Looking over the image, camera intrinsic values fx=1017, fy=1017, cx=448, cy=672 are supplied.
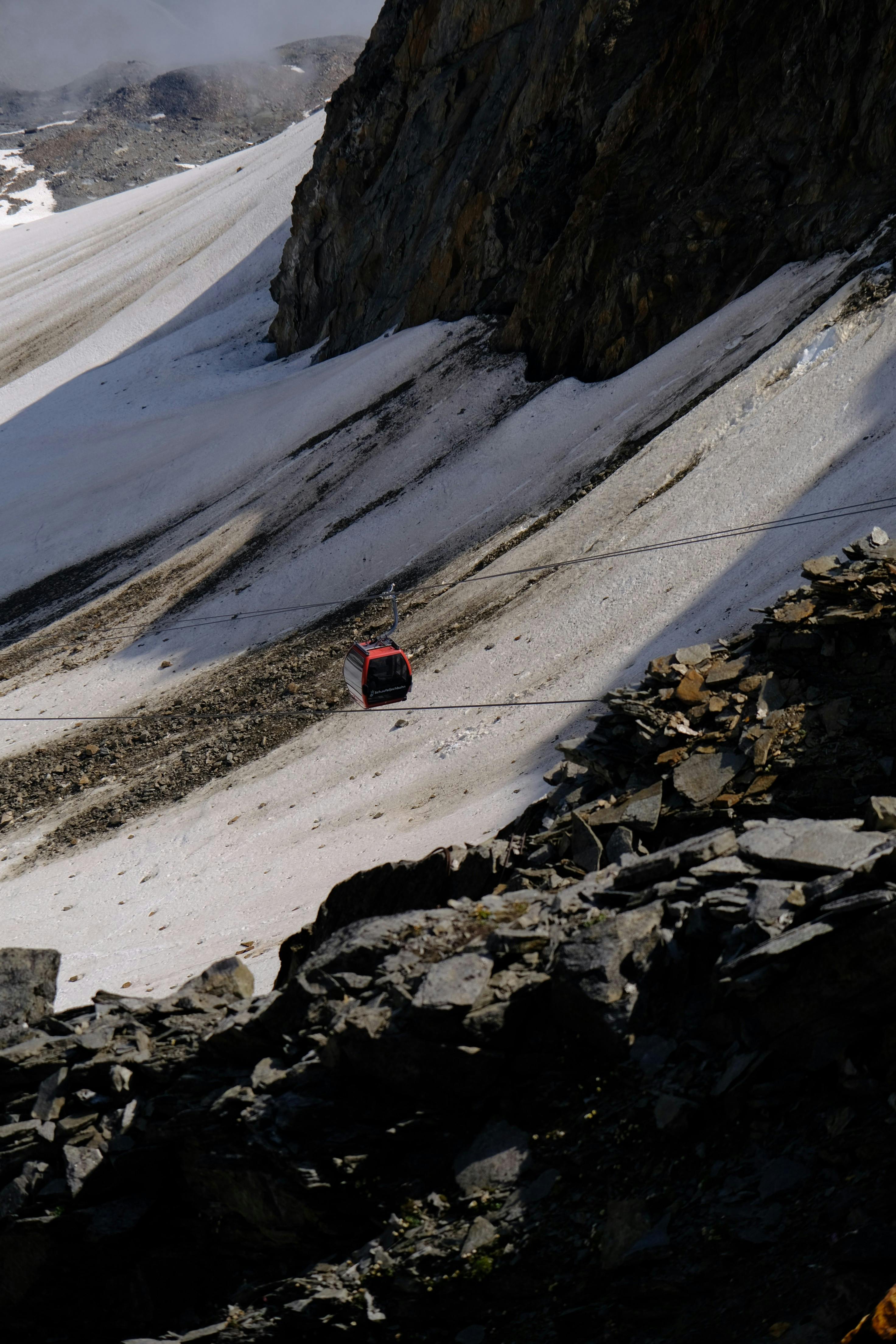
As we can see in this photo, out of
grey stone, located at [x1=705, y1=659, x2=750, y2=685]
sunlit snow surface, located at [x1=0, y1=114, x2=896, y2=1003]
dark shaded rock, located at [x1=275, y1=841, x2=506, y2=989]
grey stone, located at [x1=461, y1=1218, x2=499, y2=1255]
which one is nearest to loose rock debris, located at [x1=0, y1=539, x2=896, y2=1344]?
grey stone, located at [x1=461, y1=1218, x2=499, y2=1255]

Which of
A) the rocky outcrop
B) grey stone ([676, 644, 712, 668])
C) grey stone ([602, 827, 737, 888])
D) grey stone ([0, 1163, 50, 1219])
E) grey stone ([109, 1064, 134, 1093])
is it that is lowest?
grey stone ([0, 1163, 50, 1219])

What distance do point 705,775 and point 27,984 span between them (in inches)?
374

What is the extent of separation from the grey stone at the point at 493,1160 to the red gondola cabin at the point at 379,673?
13.2m

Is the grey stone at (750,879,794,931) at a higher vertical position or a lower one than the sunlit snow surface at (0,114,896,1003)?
higher

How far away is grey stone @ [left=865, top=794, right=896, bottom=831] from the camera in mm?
9320

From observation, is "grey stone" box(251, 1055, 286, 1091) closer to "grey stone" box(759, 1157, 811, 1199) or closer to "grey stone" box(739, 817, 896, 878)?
"grey stone" box(759, 1157, 811, 1199)

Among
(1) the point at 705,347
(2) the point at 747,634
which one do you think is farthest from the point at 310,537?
(2) the point at 747,634

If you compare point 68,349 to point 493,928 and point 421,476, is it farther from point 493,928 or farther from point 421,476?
point 493,928

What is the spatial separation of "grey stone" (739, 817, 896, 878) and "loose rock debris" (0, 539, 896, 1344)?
0.04 metres

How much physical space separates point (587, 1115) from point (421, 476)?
30.0 meters

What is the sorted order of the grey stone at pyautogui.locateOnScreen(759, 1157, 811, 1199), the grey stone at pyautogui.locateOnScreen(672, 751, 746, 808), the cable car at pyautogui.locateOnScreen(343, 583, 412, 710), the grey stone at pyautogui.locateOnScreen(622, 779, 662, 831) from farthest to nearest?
the cable car at pyautogui.locateOnScreen(343, 583, 412, 710)
the grey stone at pyautogui.locateOnScreen(672, 751, 746, 808)
the grey stone at pyautogui.locateOnScreen(622, 779, 662, 831)
the grey stone at pyautogui.locateOnScreen(759, 1157, 811, 1199)

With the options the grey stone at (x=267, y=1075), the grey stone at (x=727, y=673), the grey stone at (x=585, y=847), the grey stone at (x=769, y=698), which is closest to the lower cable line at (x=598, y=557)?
the grey stone at (x=727, y=673)

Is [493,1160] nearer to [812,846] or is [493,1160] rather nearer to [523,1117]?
[523,1117]

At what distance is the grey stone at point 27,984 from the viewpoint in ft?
44.1
